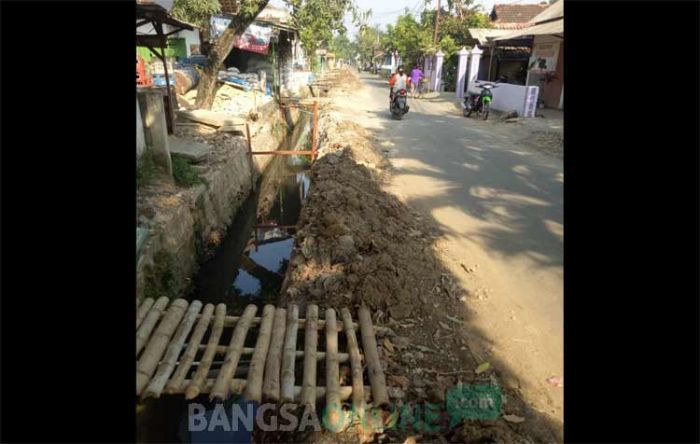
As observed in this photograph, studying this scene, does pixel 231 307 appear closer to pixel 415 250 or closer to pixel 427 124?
pixel 415 250

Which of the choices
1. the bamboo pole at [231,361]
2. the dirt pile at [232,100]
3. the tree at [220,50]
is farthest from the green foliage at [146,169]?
the dirt pile at [232,100]

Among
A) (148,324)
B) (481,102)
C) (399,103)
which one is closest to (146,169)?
(148,324)

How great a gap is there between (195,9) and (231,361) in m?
11.9

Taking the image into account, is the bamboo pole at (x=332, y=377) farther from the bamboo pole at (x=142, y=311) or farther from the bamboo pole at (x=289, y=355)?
the bamboo pole at (x=142, y=311)

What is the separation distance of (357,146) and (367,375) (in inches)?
295

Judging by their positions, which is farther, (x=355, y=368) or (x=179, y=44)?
(x=179, y=44)

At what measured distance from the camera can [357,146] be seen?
10.1 metres

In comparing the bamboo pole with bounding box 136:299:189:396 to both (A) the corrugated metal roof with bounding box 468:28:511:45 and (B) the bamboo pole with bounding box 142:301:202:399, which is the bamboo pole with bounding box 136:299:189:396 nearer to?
(B) the bamboo pole with bounding box 142:301:202:399

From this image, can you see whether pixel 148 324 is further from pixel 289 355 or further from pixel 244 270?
pixel 244 270

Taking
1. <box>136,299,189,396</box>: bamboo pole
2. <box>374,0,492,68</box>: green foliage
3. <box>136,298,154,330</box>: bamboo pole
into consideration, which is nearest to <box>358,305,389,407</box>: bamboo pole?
<box>136,299,189,396</box>: bamboo pole

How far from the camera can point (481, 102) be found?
15062mm

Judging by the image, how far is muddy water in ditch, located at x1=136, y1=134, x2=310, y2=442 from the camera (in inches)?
167

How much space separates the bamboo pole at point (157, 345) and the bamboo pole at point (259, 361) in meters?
0.75

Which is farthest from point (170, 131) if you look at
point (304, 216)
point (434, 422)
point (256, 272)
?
point (434, 422)
